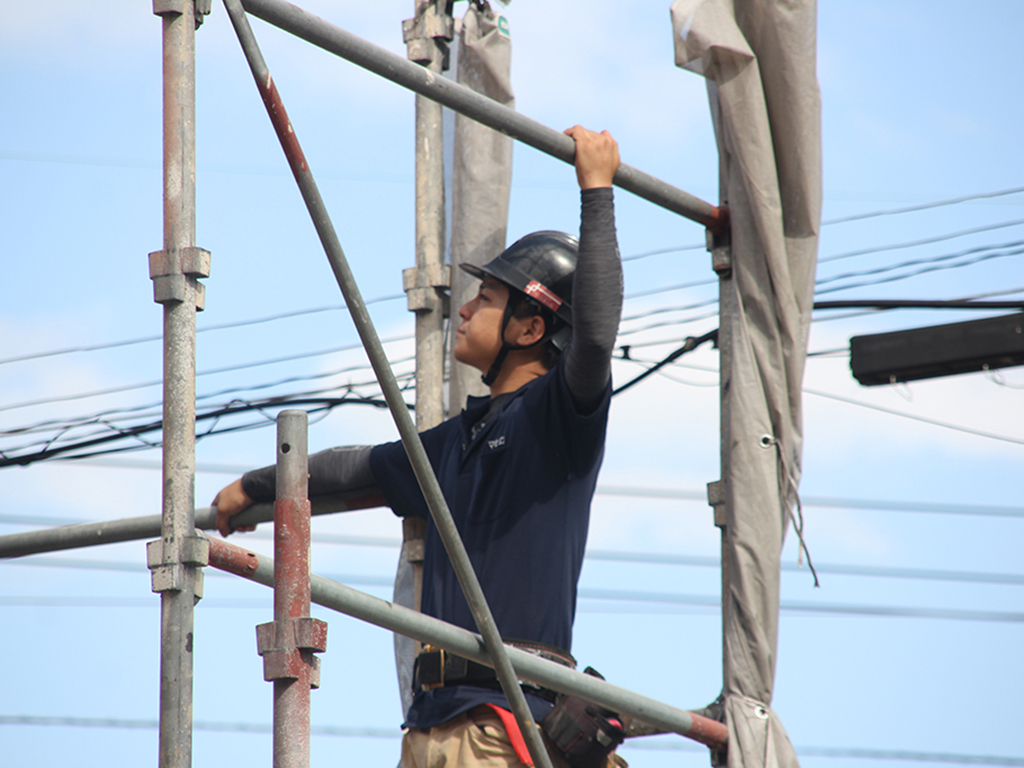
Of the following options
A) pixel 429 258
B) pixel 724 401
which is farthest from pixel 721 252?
pixel 429 258

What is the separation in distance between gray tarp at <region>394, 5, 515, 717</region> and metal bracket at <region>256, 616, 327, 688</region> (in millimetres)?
2271

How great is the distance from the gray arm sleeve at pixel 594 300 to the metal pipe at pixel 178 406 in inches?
53.3

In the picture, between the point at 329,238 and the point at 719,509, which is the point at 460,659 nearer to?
the point at 719,509

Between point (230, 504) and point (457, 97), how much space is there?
7.30ft

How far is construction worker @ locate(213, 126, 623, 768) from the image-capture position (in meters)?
4.36

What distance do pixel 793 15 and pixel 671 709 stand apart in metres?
2.49

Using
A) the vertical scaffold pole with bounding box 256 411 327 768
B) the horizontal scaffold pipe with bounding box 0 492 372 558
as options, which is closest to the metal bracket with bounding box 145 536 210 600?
the vertical scaffold pole with bounding box 256 411 327 768

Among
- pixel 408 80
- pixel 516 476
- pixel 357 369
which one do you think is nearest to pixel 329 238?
pixel 408 80

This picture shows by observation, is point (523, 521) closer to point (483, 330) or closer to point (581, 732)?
point (581, 732)

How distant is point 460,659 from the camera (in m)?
4.39

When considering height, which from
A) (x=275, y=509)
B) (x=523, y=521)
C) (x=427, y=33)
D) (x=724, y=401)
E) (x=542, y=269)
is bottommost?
(x=275, y=509)

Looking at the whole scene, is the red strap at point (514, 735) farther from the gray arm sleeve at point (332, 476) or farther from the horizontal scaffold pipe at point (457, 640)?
the gray arm sleeve at point (332, 476)

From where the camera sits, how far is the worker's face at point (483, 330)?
5.11 m

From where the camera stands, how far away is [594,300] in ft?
14.1
